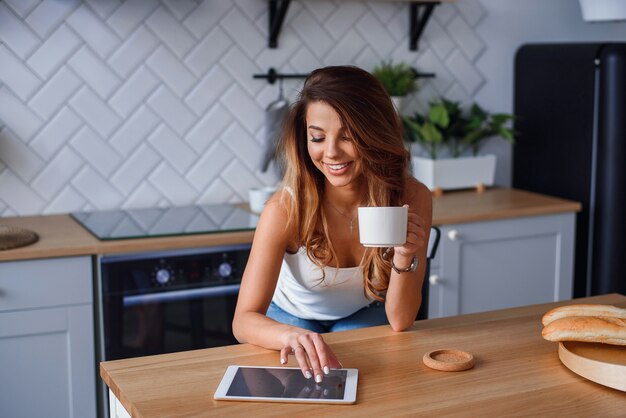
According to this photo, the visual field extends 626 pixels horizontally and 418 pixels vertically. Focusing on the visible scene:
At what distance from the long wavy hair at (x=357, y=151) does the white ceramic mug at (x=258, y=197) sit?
3.12 feet

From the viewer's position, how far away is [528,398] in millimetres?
1397

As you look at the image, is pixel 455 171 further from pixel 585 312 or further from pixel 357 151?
pixel 585 312

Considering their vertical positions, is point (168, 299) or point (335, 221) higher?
point (335, 221)

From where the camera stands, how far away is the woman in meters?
1.92

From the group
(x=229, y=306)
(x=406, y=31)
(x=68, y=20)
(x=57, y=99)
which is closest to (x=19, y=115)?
(x=57, y=99)

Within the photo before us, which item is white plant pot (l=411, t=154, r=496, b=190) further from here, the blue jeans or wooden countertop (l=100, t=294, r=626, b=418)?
wooden countertop (l=100, t=294, r=626, b=418)

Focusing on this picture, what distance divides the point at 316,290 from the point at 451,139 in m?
1.75

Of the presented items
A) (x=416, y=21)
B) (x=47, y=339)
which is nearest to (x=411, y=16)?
(x=416, y=21)

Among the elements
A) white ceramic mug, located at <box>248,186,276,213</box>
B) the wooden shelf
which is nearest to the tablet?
white ceramic mug, located at <box>248,186,276,213</box>

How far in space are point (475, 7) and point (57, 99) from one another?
1846 mm

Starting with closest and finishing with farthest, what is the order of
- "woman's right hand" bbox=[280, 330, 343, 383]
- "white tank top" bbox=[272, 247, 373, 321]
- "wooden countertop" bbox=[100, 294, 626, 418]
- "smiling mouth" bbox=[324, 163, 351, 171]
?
"wooden countertop" bbox=[100, 294, 626, 418], "woman's right hand" bbox=[280, 330, 343, 383], "smiling mouth" bbox=[324, 163, 351, 171], "white tank top" bbox=[272, 247, 373, 321]

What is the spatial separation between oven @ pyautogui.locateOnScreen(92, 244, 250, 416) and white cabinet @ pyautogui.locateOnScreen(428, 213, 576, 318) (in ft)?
2.66

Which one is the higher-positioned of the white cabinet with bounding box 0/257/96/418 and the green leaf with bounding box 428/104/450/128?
the green leaf with bounding box 428/104/450/128

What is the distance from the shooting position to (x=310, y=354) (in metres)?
1.54
